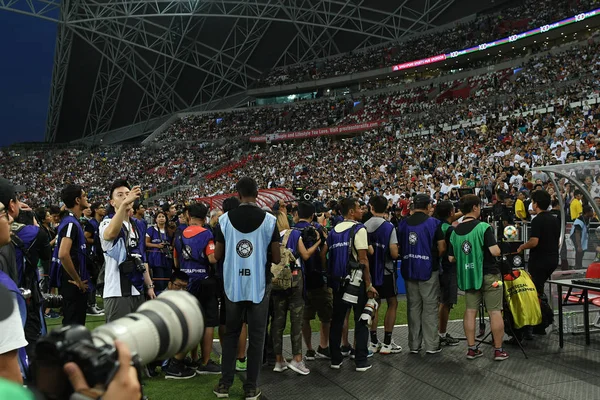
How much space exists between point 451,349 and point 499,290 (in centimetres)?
108

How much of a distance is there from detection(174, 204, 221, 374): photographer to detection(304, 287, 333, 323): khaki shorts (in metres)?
1.13

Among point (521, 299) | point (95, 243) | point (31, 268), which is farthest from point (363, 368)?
point (31, 268)

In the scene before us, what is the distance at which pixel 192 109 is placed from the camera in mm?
54719

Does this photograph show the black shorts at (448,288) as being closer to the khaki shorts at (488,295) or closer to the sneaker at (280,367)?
the khaki shorts at (488,295)

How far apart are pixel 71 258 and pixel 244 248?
1.82 metres

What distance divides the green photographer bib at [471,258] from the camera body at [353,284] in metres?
1.36

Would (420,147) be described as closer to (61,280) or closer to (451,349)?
(451,349)

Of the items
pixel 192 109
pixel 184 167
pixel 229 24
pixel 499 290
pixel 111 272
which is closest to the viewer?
pixel 111 272

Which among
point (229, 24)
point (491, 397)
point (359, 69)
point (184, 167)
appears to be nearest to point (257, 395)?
point (491, 397)

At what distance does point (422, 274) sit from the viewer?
21.4 feet

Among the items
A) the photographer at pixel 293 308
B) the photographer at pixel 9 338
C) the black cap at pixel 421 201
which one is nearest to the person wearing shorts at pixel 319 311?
the photographer at pixel 293 308

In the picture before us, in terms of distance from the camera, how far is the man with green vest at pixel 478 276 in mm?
6215

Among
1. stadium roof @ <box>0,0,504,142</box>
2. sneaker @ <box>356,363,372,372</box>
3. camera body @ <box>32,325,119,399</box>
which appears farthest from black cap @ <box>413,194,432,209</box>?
stadium roof @ <box>0,0,504,142</box>

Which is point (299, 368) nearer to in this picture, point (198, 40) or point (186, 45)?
point (198, 40)
